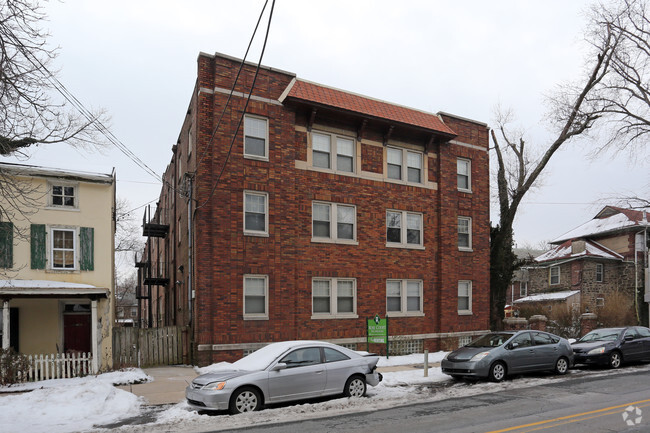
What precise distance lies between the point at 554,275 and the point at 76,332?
3627cm

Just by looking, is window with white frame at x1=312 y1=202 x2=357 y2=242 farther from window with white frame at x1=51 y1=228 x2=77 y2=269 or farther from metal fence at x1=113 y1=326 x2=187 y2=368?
window with white frame at x1=51 y1=228 x2=77 y2=269

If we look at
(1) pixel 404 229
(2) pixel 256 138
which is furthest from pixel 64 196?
(1) pixel 404 229

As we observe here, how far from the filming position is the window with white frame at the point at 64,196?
17.8 metres

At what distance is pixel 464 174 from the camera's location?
24.7 m

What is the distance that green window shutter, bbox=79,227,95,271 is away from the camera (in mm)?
17656

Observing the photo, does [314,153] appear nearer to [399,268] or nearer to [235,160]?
[235,160]

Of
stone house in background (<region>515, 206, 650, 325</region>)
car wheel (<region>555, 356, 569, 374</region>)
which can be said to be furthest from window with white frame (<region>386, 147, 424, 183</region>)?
stone house in background (<region>515, 206, 650, 325</region>)

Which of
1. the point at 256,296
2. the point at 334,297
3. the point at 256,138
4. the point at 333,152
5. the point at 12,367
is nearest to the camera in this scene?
the point at 12,367

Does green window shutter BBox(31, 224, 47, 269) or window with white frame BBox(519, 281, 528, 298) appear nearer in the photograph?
green window shutter BBox(31, 224, 47, 269)

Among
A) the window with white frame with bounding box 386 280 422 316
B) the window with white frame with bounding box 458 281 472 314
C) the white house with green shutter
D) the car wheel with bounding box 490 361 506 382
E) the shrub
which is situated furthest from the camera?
the window with white frame with bounding box 458 281 472 314

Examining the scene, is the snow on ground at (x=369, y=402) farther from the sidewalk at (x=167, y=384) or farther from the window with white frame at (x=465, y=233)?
the window with white frame at (x=465, y=233)

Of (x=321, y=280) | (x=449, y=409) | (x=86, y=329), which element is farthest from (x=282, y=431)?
(x=86, y=329)

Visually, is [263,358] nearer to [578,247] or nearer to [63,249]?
[63,249]

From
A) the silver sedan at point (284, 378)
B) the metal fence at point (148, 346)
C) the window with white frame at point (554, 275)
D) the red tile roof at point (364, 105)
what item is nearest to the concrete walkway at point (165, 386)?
the metal fence at point (148, 346)
